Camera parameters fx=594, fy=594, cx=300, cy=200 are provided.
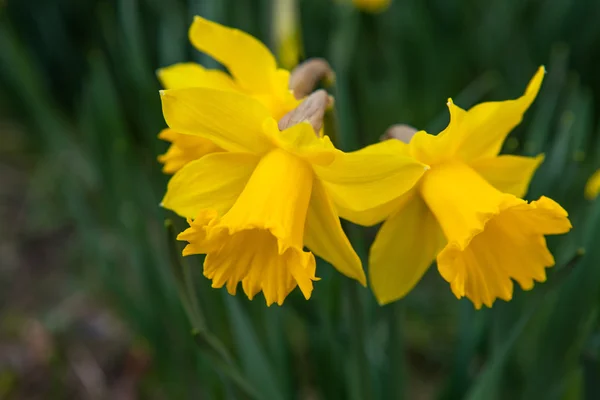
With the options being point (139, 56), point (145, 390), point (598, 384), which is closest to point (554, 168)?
point (598, 384)

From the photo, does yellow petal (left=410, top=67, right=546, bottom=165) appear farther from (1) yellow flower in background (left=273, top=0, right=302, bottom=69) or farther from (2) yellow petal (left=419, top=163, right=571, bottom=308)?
(1) yellow flower in background (left=273, top=0, right=302, bottom=69)

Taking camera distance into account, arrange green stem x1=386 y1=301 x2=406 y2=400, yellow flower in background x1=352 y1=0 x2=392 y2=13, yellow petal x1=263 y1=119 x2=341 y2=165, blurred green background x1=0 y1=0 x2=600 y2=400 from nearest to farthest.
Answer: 1. yellow petal x1=263 y1=119 x2=341 y2=165
2. green stem x1=386 y1=301 x2=406 y2=400
3. blurred green background x1=0 y1=0 x2=600 y2=400
4. yellow flower in background x1=352 y1=0 x2=392 y2=13

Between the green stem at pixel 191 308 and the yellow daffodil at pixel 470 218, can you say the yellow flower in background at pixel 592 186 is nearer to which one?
the yellow daffodil at pixel 470 218

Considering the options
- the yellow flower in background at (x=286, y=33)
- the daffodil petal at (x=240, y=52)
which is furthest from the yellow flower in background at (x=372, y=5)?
the daffodil petal at (x=240, y=52)

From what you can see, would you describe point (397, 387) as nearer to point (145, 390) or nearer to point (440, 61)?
point (145, 390)

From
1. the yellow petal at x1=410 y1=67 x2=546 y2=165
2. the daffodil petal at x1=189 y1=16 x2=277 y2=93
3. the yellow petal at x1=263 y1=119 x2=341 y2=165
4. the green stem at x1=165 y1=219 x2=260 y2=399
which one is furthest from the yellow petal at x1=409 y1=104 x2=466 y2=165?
the green stem at x1=165 y1=219 x2=260 y2=399

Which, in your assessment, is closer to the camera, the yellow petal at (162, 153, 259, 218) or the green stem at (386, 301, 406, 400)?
the yellow petal at (162, 153, 259, 218)
